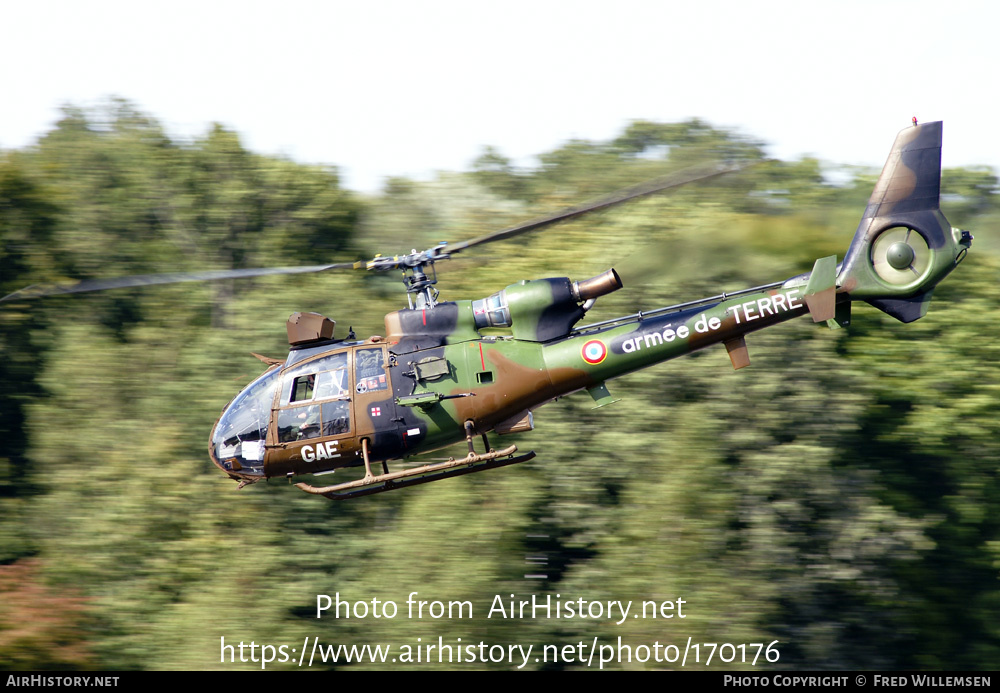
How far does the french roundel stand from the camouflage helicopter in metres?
0.02

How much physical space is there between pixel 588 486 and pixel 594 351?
8.40 m

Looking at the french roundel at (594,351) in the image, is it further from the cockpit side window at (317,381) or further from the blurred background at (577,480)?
the blurred background at (577,480)

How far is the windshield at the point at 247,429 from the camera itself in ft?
42.0

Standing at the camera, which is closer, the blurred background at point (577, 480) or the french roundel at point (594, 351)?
the french roundel at point (594, 351)

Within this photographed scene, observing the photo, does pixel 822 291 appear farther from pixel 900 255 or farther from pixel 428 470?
pixel 428 470

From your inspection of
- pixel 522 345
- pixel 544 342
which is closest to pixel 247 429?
pixel 522 345

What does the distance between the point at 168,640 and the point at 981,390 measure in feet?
62.5

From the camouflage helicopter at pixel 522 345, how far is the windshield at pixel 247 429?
4.6 inches

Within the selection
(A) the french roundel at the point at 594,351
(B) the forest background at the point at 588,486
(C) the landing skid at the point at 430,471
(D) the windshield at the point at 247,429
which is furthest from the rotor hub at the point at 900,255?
(D) the windshield at the point at 247,429

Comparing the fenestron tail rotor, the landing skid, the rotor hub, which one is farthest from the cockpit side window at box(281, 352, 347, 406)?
the rotor hub

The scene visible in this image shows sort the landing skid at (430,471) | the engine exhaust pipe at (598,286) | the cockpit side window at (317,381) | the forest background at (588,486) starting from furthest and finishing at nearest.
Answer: the forest background at (588,486) < the cockpit side window at (317,381) < the engine exhaust pipe at (598,286) < the landing skid at (430,471)

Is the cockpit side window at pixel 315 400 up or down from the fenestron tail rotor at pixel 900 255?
down
